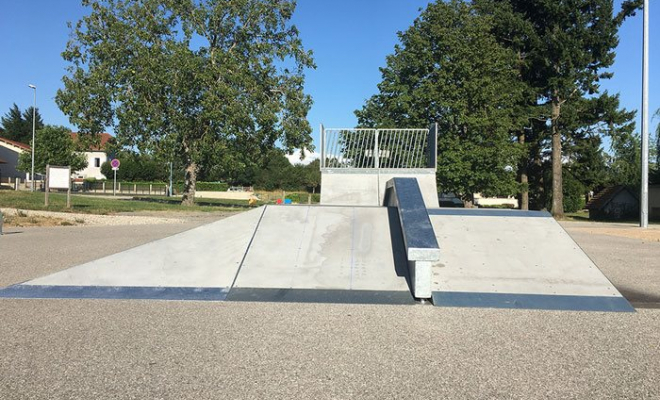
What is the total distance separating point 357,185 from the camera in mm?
12656

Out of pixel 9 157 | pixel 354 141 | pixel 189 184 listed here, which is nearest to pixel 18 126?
pixel 9 157

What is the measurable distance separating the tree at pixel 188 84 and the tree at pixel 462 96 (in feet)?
22.3

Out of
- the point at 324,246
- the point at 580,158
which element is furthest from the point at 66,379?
the point at 580,158

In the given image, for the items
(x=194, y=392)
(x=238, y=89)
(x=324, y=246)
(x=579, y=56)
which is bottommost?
(x=194, y=392)

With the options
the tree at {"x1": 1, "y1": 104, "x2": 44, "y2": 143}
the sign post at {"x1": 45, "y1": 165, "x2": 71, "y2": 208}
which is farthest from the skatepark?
the tree at {"x1": 1, "y1": 104, "x2": 44, "y2": 143}

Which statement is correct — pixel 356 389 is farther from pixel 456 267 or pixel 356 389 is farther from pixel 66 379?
pixel 456 267

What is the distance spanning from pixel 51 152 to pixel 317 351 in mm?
61941

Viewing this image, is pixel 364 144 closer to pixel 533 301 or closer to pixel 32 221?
pixel 533 301

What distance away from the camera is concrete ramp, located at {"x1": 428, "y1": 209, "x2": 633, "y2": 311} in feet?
19.5

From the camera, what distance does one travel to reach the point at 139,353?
4039mm

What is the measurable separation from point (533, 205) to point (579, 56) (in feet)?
43.6

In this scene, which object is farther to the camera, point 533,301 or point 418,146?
point 418,146

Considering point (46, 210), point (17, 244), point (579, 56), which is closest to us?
point (17, 244)

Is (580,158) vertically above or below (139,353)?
above
